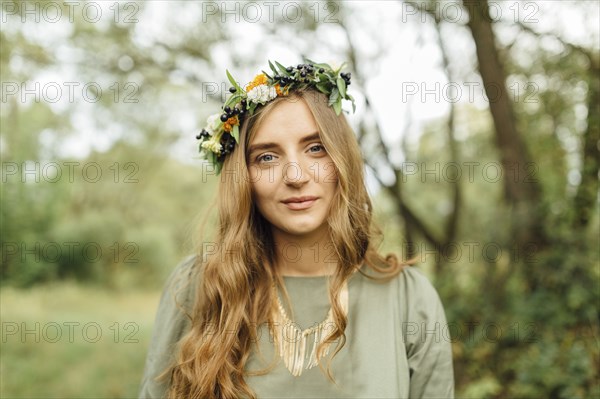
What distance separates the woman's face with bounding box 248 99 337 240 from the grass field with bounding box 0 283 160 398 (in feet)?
16.1

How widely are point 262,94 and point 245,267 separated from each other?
74 centimetres

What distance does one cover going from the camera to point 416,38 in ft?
18.2

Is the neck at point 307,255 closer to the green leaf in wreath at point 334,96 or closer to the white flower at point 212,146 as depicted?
the white flower at point 212,146

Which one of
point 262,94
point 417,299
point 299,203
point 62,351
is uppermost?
point 262,94

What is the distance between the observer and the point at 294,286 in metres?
2.19

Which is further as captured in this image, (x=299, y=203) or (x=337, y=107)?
(x=337, y=107)

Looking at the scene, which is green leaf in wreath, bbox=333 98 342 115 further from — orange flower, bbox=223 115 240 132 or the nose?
orange flower, bbox=223 115 240 132

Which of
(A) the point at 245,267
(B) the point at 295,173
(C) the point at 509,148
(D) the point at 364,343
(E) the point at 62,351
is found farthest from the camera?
(E) the point at 62,351

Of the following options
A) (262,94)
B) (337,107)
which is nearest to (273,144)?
(262,94)

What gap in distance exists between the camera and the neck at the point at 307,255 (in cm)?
218

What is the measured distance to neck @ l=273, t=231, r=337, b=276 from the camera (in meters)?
2.18

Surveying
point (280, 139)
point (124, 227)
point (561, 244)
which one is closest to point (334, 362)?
point (280, 139)

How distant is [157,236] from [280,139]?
47.6ft

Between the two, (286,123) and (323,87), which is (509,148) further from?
(286,123)
